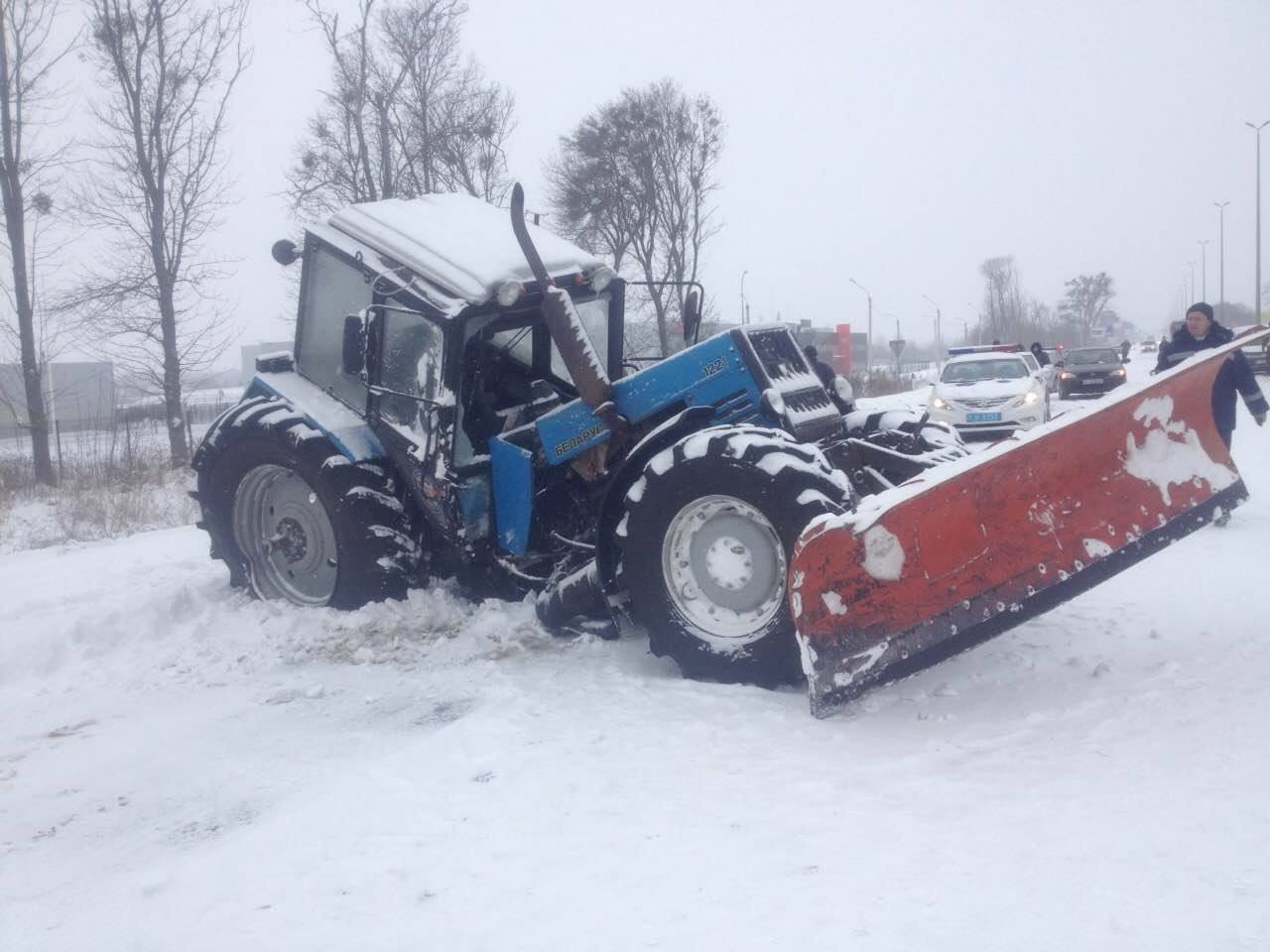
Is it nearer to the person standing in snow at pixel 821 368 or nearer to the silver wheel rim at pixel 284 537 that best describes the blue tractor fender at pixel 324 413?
the silver wheel rim at pixel 284 537

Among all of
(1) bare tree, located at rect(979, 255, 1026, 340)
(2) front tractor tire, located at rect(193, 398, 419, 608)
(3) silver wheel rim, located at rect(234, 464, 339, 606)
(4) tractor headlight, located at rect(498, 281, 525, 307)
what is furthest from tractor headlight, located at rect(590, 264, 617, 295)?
(1) bare tree, located at rect(979, 255, 1026, 340)

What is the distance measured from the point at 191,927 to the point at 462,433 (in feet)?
13.0

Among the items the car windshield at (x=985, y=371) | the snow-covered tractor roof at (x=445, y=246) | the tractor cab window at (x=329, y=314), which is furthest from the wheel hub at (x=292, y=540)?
the car windshield at (x=985, y=371)

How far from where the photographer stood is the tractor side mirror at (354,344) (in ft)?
21.3

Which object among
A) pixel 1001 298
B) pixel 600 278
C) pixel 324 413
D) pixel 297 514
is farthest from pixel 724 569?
pixel 1001 298

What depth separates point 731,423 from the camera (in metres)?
5.98

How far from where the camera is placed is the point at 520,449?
6.50 meters

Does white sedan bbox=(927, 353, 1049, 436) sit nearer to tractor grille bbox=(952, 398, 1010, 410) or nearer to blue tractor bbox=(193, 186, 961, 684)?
tractor grille bbox=(952, 398, 1010, 410)

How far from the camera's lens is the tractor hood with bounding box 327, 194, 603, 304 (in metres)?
6.53

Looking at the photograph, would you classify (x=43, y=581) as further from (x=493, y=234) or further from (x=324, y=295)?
(x=493, y=234)

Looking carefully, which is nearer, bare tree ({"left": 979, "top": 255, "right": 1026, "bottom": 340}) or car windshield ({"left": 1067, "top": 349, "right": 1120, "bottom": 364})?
car windshield ({"left": 1067, "top": 349, "right": 1120, "bottom": 364})

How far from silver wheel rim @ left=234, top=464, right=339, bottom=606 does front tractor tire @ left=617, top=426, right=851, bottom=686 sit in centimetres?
279

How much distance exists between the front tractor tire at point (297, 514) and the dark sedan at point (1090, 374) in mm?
26283

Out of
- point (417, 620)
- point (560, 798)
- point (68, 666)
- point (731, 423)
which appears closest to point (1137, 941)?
point (560, 798)
